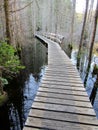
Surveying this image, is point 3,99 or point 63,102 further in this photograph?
point 3,99

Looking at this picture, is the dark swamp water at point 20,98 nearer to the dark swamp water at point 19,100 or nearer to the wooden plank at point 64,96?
the dark swamp water at point 19,100

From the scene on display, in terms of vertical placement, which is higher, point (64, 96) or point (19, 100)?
point (64, 96)

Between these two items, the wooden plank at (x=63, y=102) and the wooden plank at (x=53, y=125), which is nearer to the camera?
the wooden plank at (x=53, y=125)

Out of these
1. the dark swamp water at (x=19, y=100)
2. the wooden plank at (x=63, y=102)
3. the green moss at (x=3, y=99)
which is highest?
the wooden plank at (x=63, y=102)

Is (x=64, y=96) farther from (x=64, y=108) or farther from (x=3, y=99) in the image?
(x=3, y=99)

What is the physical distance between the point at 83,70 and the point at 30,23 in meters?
25.4

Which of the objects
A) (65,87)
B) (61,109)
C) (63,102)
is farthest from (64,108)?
(65,87)

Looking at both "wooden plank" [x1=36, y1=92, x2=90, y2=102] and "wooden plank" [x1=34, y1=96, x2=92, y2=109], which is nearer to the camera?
"wooden plank" [x1=34, y1=96, x2=92, y2=109]

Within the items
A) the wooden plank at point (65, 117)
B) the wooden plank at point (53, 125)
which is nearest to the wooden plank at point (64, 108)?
the wooden plank at point (65, 117)

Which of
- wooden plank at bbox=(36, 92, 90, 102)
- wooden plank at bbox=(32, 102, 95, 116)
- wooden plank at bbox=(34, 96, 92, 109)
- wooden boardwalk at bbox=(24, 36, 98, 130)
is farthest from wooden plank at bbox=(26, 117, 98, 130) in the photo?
wooden plank at bbox=(36, 92, 90, 102)

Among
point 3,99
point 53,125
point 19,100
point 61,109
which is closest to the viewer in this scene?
point 53,125

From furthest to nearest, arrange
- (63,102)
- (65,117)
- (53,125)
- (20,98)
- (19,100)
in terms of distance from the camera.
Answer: (20,98), (19,100), (63,102), (65,117), (53,125)

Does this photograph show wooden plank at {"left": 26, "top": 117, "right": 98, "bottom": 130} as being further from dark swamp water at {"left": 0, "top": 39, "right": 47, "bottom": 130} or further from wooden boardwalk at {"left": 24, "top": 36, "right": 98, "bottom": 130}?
dark swamp water at {"left": 0, "top": 39, "right": 47, "bottom": 130}

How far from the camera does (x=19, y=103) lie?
588 cm
